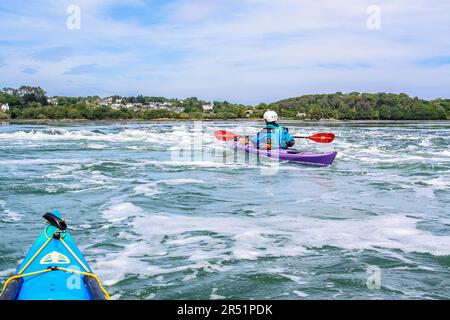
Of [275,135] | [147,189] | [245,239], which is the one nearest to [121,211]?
[147,189]

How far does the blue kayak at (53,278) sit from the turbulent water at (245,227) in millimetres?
951

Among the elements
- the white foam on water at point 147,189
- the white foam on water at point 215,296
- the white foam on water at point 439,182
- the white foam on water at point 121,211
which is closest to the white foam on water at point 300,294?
the white foam on water at point 215,296

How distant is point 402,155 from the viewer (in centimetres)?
1741

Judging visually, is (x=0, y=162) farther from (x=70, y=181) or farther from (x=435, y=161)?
(x=435, y=161)

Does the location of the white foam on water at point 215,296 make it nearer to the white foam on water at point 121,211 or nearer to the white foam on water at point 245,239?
the white foam on water at point 245,239


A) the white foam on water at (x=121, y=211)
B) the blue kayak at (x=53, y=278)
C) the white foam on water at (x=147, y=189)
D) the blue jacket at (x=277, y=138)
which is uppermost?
the blue jacket at (x=277, y=138)

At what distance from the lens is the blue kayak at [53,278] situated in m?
3.15

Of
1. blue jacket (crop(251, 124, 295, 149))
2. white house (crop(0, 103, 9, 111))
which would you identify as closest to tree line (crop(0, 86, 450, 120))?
white house (crop(0, 103, 9, 111))

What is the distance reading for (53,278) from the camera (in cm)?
332

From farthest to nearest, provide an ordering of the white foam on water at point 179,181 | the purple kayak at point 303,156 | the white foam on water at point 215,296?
the purple kayak at point 303,156, the white foam on water at point 179,181, the white foam on water at point 215,296

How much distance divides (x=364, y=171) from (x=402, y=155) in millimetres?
4839

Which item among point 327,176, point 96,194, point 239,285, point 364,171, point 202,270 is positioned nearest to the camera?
point 239,285

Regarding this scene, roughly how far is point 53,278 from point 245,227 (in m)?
4.01
